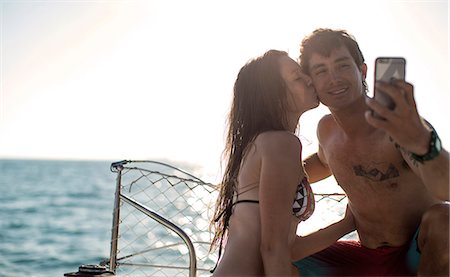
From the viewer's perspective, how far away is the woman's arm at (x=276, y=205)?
9.32 ft

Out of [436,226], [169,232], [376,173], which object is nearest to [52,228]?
[169,232]

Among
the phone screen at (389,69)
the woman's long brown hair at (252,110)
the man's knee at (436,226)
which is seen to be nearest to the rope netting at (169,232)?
the woman's long brown hair at (252,110)

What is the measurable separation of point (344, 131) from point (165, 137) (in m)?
42.1

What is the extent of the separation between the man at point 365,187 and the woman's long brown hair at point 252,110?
324mm

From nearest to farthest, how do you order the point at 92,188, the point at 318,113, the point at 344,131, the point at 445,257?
1. the point at 445,257
2. the point at 344,131
3. the point at 318,113
4. the point at 92,188

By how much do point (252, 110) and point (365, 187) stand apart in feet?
2.59

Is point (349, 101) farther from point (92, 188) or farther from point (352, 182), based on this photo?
point (92, 188)

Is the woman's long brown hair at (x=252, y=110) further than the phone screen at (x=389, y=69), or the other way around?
the woman's long brown hair at (x=252, y=110)

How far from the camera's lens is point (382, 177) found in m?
3.40

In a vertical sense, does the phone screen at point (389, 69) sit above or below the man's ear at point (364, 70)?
below

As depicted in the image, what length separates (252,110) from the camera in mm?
3109

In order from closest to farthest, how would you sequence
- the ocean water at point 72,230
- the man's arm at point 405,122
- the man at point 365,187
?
the man's arm at point 405,122, the man at point 365,187, the ocean water at point 72,230

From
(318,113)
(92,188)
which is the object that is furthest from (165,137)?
(318,113)

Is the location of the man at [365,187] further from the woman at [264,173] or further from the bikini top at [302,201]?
the bikini top at [302,201]
